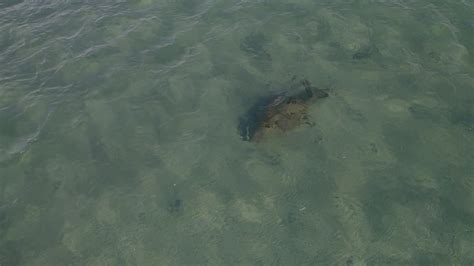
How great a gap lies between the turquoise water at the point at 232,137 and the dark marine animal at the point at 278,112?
1.11ft

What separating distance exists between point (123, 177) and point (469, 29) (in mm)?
15425

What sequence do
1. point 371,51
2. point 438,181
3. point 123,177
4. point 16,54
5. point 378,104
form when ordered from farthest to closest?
point 16,54
point 371,51
point 378,104
point 123,177
point 438,181

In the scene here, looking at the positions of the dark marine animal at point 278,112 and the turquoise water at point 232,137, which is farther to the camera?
the dark marine animal at point 278,112

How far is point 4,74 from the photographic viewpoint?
1823 cm

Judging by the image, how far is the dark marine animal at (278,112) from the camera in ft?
49.8

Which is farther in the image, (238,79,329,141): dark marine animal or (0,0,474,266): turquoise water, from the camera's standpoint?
(238,79,329,141): dark marine animal

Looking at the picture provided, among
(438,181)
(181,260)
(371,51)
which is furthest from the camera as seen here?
(371,51)

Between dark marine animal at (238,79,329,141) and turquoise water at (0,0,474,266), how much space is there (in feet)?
1.11

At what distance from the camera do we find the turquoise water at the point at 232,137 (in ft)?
41.0

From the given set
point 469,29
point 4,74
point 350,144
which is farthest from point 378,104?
point 4,74

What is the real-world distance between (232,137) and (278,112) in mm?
1905

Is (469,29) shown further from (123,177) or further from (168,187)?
(123,177)

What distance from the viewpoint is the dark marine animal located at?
49.8 feet

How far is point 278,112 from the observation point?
15.5m
